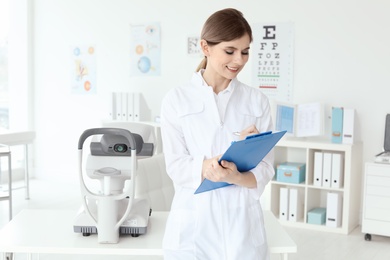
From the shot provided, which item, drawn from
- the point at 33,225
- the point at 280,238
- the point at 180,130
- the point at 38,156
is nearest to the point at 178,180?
the point at 180,130

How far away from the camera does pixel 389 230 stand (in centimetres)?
434

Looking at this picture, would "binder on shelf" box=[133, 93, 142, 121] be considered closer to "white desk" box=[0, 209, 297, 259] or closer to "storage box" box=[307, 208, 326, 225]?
"storage box" box=[307, 208, 326, 225]

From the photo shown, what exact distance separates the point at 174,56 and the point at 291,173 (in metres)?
1.89

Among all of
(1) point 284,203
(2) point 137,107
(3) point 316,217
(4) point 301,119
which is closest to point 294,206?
(1) point 284,203

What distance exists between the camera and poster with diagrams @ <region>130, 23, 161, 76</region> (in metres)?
5.95

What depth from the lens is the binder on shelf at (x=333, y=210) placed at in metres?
4.65

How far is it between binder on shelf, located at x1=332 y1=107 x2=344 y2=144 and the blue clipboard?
3.13 meters

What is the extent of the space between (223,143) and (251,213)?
247 millimetres

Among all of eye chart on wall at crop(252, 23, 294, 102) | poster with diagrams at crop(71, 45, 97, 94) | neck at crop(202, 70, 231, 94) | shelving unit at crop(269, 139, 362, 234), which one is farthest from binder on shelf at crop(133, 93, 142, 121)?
neck at crop(202, 70, 231, 94)

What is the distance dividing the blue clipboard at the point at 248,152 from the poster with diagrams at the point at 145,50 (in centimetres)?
433

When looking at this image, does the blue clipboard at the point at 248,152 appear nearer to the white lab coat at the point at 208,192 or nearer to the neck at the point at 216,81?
the white lab coat at the point at 208,192

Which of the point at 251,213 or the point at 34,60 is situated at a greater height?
the point at 34,60

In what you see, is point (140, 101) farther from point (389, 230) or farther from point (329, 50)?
point (389, 230)

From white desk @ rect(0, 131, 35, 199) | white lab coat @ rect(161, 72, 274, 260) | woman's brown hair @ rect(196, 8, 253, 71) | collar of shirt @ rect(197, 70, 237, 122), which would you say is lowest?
white desk @ rect(0, 131, 35, 199)
